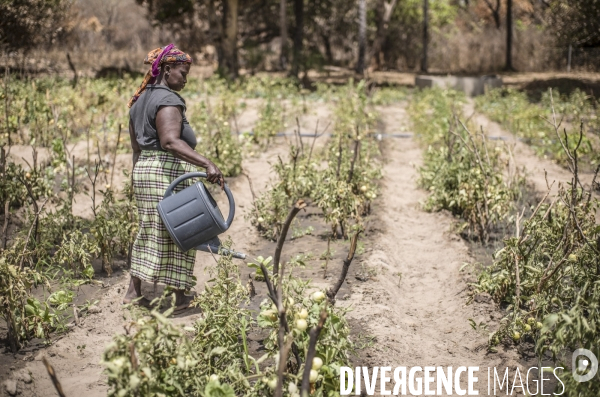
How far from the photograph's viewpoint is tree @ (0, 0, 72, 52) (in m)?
10.6

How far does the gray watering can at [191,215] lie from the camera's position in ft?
11.0

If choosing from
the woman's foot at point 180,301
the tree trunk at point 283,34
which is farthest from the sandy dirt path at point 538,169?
the tree trunk at point 283,34

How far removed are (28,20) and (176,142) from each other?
29.9 feet

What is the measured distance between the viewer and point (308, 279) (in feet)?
12.1

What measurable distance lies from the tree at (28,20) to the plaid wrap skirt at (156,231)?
781 cm

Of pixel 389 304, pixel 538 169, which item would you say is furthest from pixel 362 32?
→ pixel 389 304

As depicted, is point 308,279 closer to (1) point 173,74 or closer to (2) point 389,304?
(2) point 389,304

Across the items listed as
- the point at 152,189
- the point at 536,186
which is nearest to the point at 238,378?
the point at 152,189

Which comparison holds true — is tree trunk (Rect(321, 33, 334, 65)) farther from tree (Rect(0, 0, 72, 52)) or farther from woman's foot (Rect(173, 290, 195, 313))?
woman's foot (Rect(173, 290, 195, 313))

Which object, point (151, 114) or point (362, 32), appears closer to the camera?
point (151, 114)

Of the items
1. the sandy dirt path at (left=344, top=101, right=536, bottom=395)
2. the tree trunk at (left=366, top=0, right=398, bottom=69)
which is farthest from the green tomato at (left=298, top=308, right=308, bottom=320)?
the tree trunk at (left=366, top=0, right=398, bottom=69)

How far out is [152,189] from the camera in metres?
3.54

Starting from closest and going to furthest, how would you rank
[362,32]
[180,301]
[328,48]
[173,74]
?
[173,74] → [180,301] → [362,32] → [328,48]

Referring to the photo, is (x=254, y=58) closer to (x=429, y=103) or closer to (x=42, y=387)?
(x=429, y=103)
